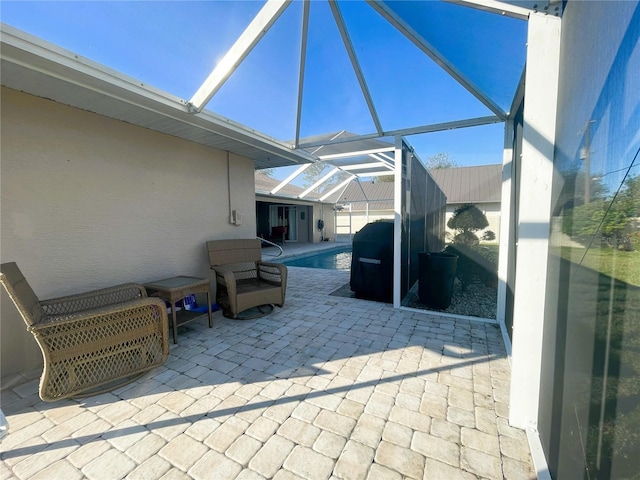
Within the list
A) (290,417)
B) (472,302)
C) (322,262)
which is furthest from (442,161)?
(290,417)

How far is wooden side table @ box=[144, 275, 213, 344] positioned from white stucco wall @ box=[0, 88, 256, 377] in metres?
0.35

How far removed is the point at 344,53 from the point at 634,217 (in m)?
3.34

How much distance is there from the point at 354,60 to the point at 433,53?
89 centimetres

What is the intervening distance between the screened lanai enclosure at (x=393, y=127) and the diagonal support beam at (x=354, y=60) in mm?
14

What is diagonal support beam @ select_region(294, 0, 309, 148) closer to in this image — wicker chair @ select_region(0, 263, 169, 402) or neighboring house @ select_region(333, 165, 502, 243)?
wicker chair @ select_region(0, 263, 169, 402)

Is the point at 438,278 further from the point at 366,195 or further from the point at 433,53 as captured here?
the point at 366,195

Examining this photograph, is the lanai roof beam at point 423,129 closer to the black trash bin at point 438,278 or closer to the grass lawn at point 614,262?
the black trash bin at point 438,278

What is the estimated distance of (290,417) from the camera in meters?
1.93

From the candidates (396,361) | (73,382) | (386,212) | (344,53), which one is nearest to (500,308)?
(396,361)

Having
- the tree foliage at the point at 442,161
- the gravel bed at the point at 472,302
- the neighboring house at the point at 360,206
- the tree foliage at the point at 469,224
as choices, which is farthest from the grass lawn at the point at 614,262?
the tree foliage at the point at 442,161

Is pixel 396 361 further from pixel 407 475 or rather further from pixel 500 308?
pixel 500 308

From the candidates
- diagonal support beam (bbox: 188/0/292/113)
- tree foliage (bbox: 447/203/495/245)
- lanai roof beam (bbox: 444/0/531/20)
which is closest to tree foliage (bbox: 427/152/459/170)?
tree foliage (bbox: 447/203/495/245)

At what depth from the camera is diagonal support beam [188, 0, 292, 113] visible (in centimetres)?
234

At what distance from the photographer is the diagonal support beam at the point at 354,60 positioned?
268cm
